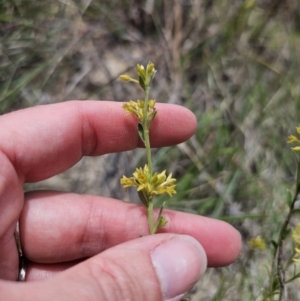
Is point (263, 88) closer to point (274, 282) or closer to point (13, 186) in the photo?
point (274, 282)

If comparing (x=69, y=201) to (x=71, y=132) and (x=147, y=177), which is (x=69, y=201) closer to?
(x=71, y=132)

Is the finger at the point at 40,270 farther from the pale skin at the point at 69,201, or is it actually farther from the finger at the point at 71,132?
the finger at the point at 71,132

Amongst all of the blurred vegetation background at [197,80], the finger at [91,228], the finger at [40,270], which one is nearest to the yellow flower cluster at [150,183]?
the finger at [91,228]

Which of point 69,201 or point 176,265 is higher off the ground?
point 176,265

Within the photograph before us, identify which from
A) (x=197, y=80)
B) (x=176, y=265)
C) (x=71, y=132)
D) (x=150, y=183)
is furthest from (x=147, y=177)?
(x=197, y=80)

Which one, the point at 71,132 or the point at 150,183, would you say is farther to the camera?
the point at 71,132

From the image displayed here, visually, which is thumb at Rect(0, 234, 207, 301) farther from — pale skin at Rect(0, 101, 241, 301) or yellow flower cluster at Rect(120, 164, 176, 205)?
pale skin at Rect(0, 101, 241, 301)

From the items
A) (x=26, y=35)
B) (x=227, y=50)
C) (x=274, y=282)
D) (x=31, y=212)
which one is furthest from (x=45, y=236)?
(x=227, y=50)
